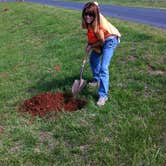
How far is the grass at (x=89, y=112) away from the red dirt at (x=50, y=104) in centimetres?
17

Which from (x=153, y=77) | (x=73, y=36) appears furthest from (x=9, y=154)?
(x=73, y=36)

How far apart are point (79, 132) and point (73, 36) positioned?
22.4ft

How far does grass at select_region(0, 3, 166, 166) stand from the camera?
17.2 ft

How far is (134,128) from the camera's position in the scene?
566cm

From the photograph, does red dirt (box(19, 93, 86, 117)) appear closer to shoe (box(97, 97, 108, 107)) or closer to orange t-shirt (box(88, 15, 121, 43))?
shoe (box(97, 97, 108, 107))

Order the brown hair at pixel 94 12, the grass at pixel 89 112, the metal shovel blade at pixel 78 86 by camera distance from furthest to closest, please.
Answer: the metal shovel blade at pixel 78 86 < the brown hair at pixel 94 12 < the grass at pixel 89 112

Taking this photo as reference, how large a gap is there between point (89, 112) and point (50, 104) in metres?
0.71

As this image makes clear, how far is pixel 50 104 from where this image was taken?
6770mm

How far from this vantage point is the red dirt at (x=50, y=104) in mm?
6656

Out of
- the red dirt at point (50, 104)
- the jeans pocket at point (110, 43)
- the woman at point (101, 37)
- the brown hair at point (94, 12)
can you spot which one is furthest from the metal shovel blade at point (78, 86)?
the brown hair at point (94, 12)

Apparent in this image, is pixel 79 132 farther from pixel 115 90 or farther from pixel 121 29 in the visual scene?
pixel 121 29

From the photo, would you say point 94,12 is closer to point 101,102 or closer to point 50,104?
point 101,102

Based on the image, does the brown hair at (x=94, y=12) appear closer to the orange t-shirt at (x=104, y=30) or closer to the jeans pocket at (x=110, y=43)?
the orange t-shirt at (x=104, y=30)

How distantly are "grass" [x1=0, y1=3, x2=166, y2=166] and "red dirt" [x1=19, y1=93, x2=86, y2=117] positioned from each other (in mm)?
168
